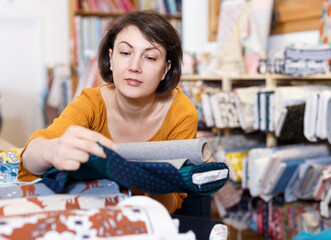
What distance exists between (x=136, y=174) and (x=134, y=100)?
25.7 inches

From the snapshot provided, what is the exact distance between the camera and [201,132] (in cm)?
331

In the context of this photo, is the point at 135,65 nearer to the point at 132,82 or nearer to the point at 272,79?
the point at 132,82

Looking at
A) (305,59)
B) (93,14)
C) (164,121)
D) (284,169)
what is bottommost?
(284,169)

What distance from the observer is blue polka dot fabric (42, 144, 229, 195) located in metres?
0.72

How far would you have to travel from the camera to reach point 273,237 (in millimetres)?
2658

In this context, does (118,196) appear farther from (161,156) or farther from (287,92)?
(287,92)

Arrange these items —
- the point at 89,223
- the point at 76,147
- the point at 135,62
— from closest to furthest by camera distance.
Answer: the point at 89,223 < the point at 76,147 < the point at 135,62

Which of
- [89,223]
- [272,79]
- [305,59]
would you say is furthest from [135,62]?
[272,79]

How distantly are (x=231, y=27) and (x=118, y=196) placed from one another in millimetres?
2665

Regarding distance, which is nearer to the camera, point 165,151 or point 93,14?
point 165,151

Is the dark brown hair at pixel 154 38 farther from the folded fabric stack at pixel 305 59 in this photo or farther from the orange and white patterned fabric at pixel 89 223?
the folded fabric stack at pixel 305 59

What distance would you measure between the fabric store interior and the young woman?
49 millimetres

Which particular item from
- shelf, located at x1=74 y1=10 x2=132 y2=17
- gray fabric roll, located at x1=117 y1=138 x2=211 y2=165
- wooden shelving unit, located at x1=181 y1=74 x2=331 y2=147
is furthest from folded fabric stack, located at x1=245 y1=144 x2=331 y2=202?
shelf, located at x1=74 y1=10 x2=132 y2=17

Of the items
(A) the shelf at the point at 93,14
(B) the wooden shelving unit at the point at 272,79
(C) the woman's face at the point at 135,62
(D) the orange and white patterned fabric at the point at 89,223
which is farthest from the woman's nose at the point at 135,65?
(A) the shelf at the point at 93,14
